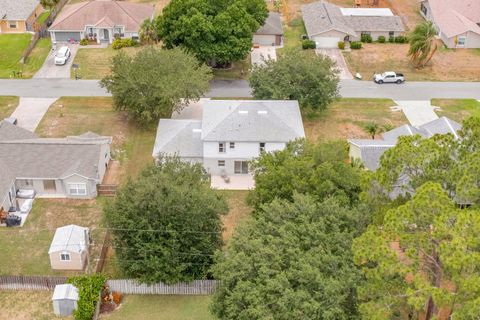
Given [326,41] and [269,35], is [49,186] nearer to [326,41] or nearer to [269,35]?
[269,35]

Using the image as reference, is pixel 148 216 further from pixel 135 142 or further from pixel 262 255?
pixel 135 142

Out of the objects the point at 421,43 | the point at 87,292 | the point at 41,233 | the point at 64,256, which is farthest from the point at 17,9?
the point at 87,292

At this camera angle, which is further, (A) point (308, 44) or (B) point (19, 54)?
(A) point (308, 44)

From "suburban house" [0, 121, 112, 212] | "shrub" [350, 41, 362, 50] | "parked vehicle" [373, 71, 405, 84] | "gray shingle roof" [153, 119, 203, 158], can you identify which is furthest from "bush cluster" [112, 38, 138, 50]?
"parked vehicle" [373, 71, 405, 84]

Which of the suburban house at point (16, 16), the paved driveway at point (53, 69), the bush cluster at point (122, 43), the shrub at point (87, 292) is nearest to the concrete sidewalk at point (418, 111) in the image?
the bush cluster at point (122, 43)

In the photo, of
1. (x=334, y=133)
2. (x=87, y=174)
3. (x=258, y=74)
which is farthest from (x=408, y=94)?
(x=87, y=174)

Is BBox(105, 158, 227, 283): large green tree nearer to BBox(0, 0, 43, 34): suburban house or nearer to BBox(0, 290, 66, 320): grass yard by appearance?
BBox(0, 290, 66, 320): grass yard
